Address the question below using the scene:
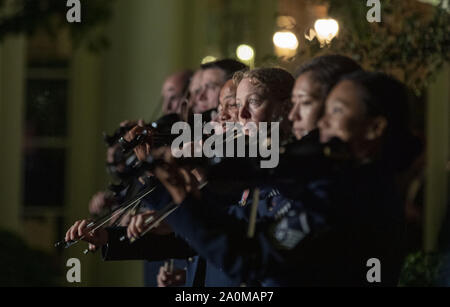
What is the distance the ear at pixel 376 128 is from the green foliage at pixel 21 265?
3.04 meters

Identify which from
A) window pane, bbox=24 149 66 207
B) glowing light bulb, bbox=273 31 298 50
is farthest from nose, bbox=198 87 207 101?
window pane, bbox=24 149 66 207

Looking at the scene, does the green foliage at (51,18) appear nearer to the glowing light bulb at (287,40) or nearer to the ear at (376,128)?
the glowing light bulb at (287,40)

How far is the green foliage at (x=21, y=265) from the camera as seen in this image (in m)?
4.55

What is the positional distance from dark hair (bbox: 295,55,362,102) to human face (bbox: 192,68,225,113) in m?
0.82

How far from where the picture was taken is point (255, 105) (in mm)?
2008

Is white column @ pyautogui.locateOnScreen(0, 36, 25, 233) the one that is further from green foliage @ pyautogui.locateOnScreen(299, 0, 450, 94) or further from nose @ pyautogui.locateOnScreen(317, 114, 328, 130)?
nose @ pyautogui.locateOnScreen(317, 114, 328, 130)

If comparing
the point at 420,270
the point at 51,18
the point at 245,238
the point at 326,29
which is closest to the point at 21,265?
the point at 51,18

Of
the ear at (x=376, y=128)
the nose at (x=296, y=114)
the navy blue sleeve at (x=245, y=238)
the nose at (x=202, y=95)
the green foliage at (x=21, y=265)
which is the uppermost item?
the nose at (x=202, y=95)

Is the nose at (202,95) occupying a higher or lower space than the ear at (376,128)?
higher

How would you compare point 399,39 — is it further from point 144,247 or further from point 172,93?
point 144,247

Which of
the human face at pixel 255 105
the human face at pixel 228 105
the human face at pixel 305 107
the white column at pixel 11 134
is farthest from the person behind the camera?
the white column at pixel 11 134

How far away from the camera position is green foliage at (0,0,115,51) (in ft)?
18.4

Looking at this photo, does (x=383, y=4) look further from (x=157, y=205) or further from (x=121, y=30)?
(x=121, y=30)

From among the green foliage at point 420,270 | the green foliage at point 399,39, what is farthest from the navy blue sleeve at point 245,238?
the green foliage at point 420,270
